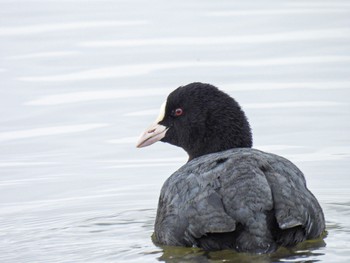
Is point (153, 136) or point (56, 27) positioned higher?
point (56, 27)

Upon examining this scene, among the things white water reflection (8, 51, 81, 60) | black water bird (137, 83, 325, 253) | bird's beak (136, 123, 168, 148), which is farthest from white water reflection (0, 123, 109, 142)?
black water bird (137, 83, 325, 253)

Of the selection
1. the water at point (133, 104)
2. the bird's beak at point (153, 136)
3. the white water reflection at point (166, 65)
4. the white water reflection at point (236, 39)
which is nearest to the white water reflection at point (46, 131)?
the water at point (133, 104)

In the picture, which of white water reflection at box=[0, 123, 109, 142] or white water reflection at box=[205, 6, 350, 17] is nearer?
white water reflection at box=[0, 123, 109, 142]

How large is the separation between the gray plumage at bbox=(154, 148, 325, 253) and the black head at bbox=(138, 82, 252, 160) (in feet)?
2.68

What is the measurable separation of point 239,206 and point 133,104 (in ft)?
18.5

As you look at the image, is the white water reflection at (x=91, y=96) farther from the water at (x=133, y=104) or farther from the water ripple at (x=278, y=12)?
the water ripple at (x=278, y=12)

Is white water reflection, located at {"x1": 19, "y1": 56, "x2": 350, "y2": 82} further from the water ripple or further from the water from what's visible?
the water ripple

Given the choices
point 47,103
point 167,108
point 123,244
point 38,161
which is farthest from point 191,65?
point 123,244

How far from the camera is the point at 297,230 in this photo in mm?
9414

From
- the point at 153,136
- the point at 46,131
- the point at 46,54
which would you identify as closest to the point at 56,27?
the point at 46,54

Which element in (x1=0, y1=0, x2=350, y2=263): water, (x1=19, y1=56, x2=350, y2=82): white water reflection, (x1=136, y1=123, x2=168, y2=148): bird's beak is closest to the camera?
(x1=0, y1=0, x2=350, y2=263): water

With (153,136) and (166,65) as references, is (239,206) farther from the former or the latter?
(166,65)

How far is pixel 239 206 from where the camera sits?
29.9 feet

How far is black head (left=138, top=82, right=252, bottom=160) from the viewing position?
10.9 m
